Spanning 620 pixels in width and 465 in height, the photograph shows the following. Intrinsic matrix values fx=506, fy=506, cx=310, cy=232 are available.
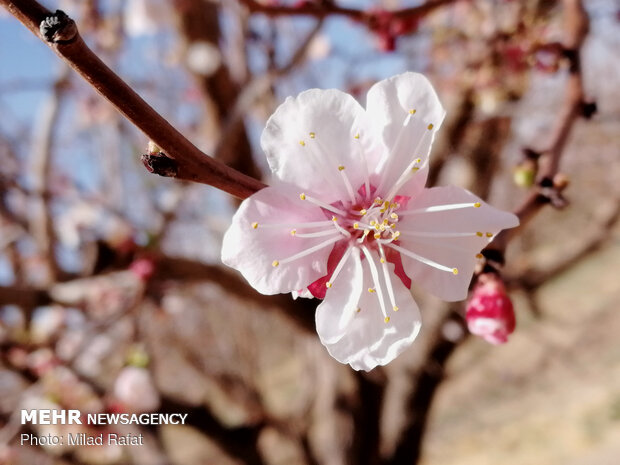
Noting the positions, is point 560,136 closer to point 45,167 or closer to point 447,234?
point 447,234

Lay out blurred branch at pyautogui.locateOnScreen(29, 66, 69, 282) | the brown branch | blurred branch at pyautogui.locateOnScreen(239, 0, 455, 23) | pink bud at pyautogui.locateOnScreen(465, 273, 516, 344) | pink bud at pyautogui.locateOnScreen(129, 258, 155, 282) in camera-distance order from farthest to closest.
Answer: blurred branch at pyautogui.locateOnScreen(29, 66, 69, 282), pink bud at pyautogui.locateOnScreen(129, 258, 155, 282), blurred branch at pyautogui.locateOnScreen(239, 0, 455, 23), pink bud at pyautogui.locateOnScreen(465, 273, 516, 344), the brown branch

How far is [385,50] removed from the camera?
2.07m

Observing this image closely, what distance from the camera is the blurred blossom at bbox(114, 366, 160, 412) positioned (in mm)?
2055

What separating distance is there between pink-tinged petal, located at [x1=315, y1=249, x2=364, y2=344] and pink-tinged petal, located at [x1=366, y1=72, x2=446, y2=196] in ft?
0.44

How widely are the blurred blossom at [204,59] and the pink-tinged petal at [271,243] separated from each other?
2346mm

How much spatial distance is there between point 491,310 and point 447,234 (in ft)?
0.51

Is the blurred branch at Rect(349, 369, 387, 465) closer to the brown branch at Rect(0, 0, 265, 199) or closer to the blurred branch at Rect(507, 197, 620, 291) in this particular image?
the blurred branch at Rect(507, 197, 620, 291)

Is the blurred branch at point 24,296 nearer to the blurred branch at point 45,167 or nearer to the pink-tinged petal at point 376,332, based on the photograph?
the blurred branch at point 45,167

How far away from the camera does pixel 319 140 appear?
2.12 feet

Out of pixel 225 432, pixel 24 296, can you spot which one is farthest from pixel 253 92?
pixel 225 432

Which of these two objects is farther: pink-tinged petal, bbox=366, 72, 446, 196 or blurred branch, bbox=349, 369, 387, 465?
blurred branch, bbox=349, 369, 387, 465

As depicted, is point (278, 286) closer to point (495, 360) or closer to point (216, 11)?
point (216, 11)

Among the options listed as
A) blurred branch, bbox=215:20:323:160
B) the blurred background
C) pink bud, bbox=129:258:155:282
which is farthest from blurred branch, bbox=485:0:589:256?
pink bud, bbox=129:258:155:282

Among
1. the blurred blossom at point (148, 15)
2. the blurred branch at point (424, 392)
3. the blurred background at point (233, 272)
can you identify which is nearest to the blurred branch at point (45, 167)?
the blurred background at point (233, 272)
